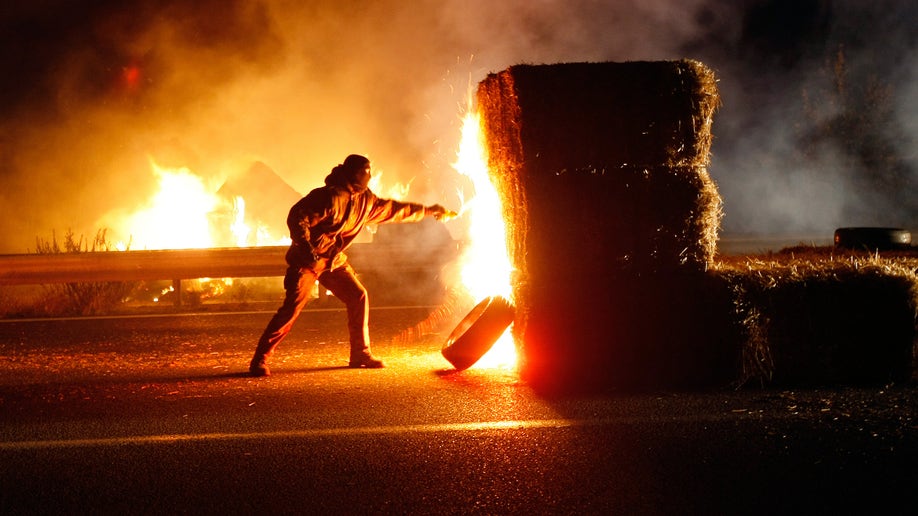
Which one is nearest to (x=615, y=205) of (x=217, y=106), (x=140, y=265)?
(x=140, y=265)

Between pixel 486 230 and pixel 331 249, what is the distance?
140cm

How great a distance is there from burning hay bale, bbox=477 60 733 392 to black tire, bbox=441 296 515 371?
1.26 ft

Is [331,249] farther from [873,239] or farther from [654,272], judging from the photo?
[873,239]

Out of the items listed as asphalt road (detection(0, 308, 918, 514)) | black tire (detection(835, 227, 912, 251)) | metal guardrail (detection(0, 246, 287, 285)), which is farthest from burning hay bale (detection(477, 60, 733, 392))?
metal guardrail (detection(0, 246, 287, 285))

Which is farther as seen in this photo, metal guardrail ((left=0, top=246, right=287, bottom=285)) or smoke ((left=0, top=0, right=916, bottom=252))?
smoke ((left=0, top=0, right=916, bottom=252))

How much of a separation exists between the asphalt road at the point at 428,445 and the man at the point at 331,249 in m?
0.31

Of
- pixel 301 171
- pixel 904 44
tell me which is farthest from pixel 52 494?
pixel 904 44

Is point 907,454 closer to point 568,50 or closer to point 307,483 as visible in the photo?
point 307,483

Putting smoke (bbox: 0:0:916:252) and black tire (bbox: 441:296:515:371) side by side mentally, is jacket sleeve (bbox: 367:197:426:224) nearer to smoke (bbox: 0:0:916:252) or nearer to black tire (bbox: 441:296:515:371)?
black tire (bbox: 441:296:515:371)

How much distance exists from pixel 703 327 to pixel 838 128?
27655mm

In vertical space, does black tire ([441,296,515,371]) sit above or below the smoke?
below

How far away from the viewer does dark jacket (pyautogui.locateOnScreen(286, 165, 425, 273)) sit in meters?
6.47

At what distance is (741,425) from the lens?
15.8 ft

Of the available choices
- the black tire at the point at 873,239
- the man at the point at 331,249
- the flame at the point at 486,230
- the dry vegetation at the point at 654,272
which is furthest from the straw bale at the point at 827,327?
the black tire at the point at 873,239
